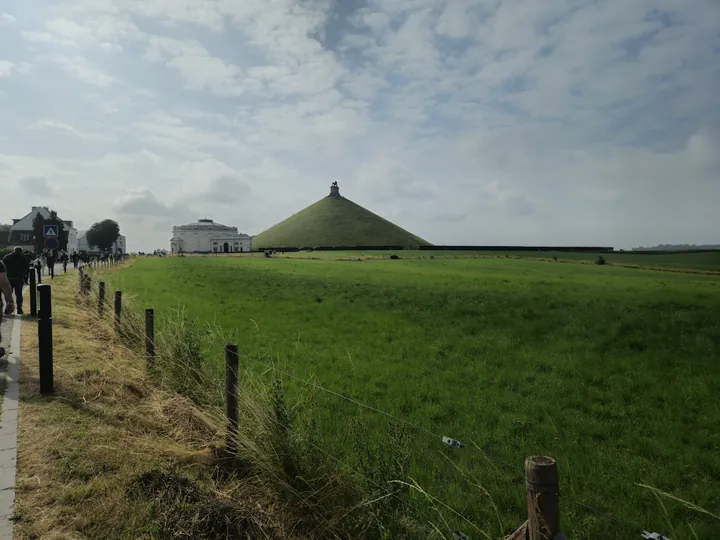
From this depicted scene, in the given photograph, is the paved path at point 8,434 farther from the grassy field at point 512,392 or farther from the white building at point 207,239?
the white building at point 207,239

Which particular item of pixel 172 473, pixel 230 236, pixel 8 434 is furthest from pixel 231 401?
pixel 230 236

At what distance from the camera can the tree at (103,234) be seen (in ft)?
408

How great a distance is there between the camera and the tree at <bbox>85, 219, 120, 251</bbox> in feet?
408

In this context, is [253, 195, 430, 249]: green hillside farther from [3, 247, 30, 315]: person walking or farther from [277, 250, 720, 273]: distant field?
[3, 247, 30, 315]: person walking

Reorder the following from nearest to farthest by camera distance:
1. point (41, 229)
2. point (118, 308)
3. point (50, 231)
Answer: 1. point (118, 308)
2. point (50, 231)
3. point (41, 229)

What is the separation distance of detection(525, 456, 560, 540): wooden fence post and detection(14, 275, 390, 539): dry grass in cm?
226

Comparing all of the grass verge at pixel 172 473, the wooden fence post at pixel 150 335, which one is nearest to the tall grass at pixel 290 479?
the grass verge at pixel 172 473

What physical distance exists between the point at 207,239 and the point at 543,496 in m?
179

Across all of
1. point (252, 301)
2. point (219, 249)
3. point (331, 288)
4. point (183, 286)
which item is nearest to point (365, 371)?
point (252, 301)

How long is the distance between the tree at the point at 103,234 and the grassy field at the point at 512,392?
116 metres

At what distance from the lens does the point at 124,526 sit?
439 centimetres

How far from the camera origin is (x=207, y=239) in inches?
6786

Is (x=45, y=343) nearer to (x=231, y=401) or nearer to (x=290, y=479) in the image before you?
(x=231, y=401)

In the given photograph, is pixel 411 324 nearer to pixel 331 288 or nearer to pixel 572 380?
pixel 572 380
